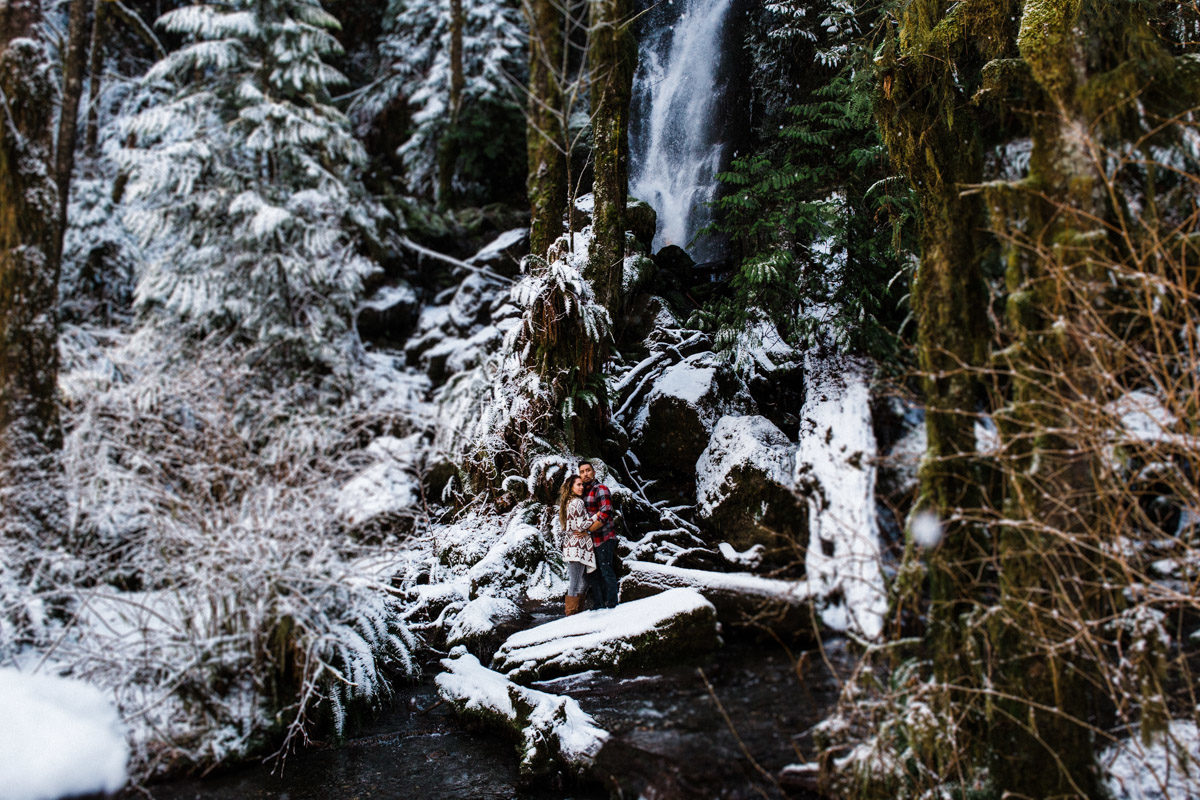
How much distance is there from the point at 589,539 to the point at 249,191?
9.93 meters

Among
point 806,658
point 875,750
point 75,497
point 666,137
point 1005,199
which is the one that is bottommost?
point 875,750

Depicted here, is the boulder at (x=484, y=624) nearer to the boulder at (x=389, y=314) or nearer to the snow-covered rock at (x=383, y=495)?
the snow-covered rock at (x=383, y=495)

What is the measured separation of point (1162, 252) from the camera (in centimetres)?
330

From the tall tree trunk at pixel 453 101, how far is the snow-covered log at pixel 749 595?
13.9 meters

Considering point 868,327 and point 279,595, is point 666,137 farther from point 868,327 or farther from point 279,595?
point 279,595

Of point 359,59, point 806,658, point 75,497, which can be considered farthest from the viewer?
point 359,59

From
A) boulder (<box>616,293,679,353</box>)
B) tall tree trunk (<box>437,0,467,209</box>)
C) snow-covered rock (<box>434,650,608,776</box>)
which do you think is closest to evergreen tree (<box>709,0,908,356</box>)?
boulder (<box>616,293,679,353</box>)

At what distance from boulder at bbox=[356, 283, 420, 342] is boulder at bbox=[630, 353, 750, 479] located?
357 inches

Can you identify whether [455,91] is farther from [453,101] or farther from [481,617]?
[481,617]

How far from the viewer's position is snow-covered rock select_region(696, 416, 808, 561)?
422 centimetres

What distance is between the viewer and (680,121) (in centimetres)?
1084

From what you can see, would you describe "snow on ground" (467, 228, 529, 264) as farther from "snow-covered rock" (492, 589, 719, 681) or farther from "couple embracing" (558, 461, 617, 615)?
"snow-covered rock" (492, 589, 719, 681)

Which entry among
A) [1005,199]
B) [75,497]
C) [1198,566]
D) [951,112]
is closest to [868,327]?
[951,112]

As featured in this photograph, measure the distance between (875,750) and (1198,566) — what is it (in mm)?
1802
